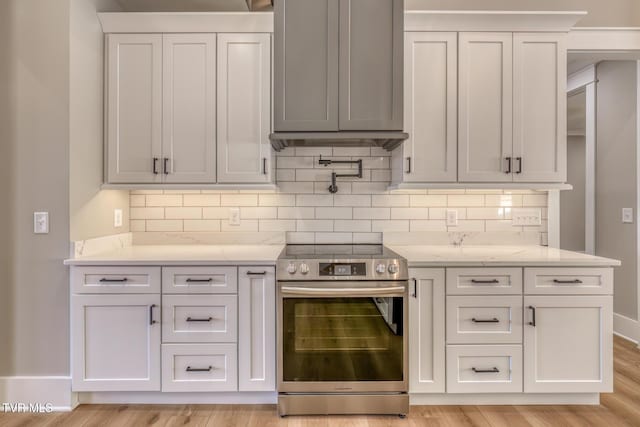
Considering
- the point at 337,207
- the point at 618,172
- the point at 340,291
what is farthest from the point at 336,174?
the point at 618,172

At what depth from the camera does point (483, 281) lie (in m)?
2.18

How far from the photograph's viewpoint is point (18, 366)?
87.0 inches

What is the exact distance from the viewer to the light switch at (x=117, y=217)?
2607 mm

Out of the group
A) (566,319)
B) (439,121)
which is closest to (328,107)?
(439,121)

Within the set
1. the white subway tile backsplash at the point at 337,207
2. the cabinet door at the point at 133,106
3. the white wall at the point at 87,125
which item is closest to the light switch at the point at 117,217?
the white wall at the point at 87,125

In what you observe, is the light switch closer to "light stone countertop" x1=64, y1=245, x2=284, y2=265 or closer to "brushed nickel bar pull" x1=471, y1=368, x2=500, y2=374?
"light stone countertop" x1=64, y1=245, x2=284, y2=265

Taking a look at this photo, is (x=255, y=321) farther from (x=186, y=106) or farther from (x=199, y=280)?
(x=186, y=106)

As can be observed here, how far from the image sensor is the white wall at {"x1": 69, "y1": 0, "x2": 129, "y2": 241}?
221 cm

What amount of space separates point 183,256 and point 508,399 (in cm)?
210

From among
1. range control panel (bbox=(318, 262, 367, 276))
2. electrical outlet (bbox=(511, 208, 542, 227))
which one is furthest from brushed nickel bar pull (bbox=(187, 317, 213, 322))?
electrical outlet (bbox=(511, 208, 542, 227))

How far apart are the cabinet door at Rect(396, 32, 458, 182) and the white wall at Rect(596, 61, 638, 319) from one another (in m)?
2.09

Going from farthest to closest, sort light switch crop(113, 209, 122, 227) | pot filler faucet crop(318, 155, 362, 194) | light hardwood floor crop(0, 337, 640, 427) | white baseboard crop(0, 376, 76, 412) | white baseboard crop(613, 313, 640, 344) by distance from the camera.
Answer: white baseboard crop(613, 313, 640, 344), pot filler faucet crop(318, 155, 362, 194), light switch crop(113, 209, 122, 227), white baseboard crop(0, 376, 76, 412), light hardwood floor crop(0, 337, 640, 427)

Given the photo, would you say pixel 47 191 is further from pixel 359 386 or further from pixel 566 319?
pixel 566 319

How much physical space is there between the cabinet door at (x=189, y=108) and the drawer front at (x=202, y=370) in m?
1.07
